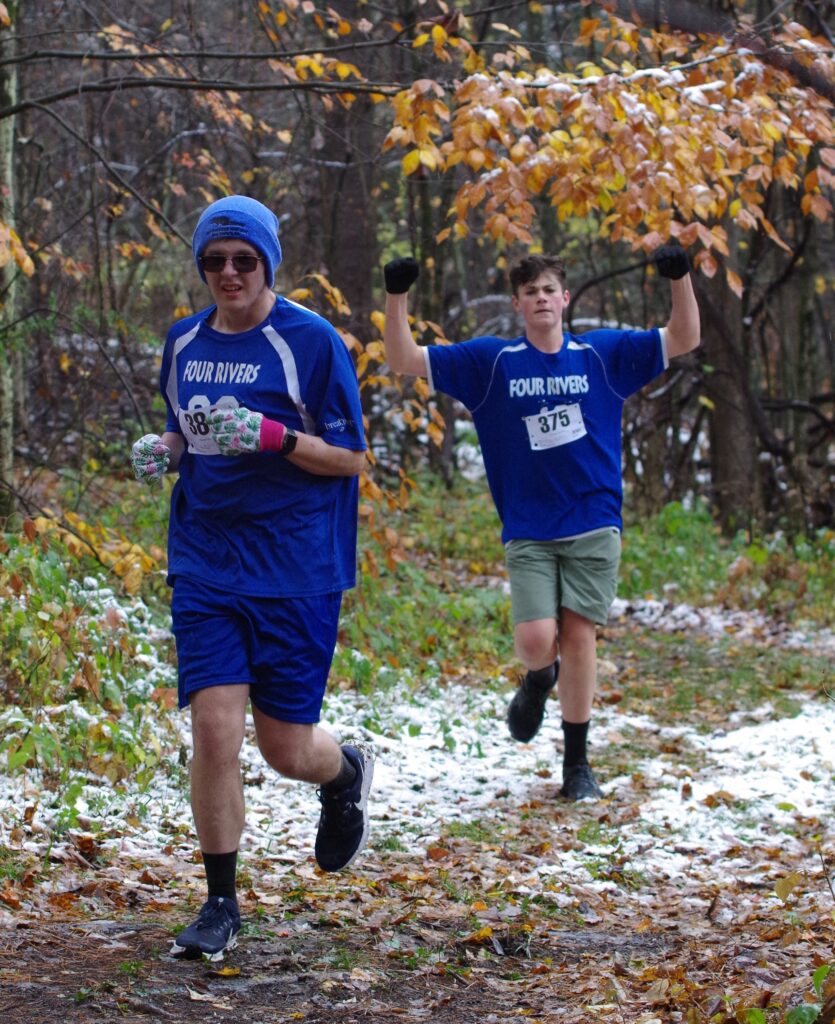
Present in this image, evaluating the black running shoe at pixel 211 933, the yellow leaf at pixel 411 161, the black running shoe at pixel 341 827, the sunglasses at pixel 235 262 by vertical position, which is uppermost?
the yellow leaf at pixel 411 161

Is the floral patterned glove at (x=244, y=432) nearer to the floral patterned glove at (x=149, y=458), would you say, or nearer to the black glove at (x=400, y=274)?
the floral patterned glove at (x=149, y=458)

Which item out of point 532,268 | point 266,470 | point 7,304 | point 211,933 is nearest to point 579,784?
point 532,268

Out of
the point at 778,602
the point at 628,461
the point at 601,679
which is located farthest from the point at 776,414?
the point at 601,679

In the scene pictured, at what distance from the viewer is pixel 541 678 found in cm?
596

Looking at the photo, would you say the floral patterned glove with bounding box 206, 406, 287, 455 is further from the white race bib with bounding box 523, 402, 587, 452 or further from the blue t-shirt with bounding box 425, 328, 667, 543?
the white race bib with bounding box 523, 402, 587, 452

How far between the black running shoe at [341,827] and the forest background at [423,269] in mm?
965

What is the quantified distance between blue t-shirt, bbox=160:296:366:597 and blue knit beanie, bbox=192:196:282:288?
0.18 metres

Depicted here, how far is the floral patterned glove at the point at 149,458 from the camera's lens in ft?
12.5

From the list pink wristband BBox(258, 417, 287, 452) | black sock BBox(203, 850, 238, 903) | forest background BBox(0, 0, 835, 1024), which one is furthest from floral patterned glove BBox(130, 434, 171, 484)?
forest background BBox(0, 0, 835, 1024)

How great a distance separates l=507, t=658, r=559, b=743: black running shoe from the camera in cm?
601

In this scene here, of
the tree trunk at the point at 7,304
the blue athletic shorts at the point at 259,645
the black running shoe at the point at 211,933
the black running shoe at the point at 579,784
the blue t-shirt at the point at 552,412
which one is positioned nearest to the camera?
the black running shoe at the point at 211,933

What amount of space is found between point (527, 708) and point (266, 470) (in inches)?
107

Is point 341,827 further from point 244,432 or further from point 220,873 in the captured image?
point 244,432

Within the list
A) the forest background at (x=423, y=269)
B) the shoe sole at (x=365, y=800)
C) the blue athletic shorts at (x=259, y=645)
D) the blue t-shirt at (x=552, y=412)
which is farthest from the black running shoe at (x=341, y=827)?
the blue t-shirt at (x=552, y=412)
